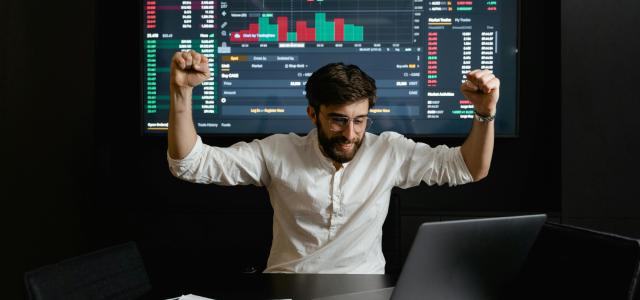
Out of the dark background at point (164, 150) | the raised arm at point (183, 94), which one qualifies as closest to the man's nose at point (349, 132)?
the raised arm at point (183, 94)

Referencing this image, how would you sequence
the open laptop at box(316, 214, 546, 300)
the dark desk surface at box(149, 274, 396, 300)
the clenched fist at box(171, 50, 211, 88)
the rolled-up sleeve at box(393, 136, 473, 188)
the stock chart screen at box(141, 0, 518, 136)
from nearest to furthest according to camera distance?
the open laptop at box(316, 214, 546, 300) < the dark desk surface at box(149, 274, 396, 300) < the clenched fist at box(171, 50, 211, 88) < the rolled-up sleeve at box(393, 136, 473, 188) < the stock chart screen at box(141, 0, 518, 136)

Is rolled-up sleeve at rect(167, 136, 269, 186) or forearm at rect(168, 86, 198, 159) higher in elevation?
forearm at rect(168, 86, 198, 159)

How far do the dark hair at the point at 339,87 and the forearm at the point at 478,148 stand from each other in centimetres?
34

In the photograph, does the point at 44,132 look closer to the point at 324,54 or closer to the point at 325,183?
the point at 324,54

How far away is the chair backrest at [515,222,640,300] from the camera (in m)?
1.02

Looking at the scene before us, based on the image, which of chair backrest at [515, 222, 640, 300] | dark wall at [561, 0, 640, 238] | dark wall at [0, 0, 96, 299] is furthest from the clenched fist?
dark wall at [561, 0, 640, 238]

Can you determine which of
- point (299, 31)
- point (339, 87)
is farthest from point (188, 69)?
point (299, 31)

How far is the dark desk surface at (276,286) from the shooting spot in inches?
50.6

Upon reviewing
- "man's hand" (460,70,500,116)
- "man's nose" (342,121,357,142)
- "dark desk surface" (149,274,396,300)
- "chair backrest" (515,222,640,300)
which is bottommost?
"dark desk surface" (149,274,396,300)

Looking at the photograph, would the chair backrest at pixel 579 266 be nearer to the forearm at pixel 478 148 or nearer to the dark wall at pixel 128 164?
the forearm at pixel 478 148

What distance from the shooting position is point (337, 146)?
70.6 inches

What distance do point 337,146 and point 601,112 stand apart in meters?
1.53

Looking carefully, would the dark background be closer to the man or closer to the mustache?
the man

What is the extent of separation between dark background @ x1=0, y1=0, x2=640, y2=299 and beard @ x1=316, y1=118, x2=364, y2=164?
2.66 feet
